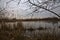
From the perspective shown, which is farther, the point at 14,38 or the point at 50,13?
the point at 50,13

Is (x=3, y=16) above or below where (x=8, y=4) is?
below

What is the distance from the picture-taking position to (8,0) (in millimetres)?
2197

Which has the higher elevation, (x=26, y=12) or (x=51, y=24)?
(x=26, y=12)

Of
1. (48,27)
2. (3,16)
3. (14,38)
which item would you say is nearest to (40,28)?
(48,27)

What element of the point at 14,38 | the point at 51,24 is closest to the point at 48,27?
the point at 51,24

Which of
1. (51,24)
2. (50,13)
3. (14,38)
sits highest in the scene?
(50,13)

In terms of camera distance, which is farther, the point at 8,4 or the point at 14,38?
the point at 8,4

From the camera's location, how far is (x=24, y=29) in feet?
6.63

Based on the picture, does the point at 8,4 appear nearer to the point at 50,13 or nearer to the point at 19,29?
the point at 19,29

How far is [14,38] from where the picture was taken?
1.95m

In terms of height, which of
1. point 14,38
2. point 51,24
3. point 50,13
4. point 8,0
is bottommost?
point 14,38

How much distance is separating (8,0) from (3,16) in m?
0.26

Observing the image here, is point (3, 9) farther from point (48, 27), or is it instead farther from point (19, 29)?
point (48, 27)

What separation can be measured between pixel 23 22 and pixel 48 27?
0.32 metres
